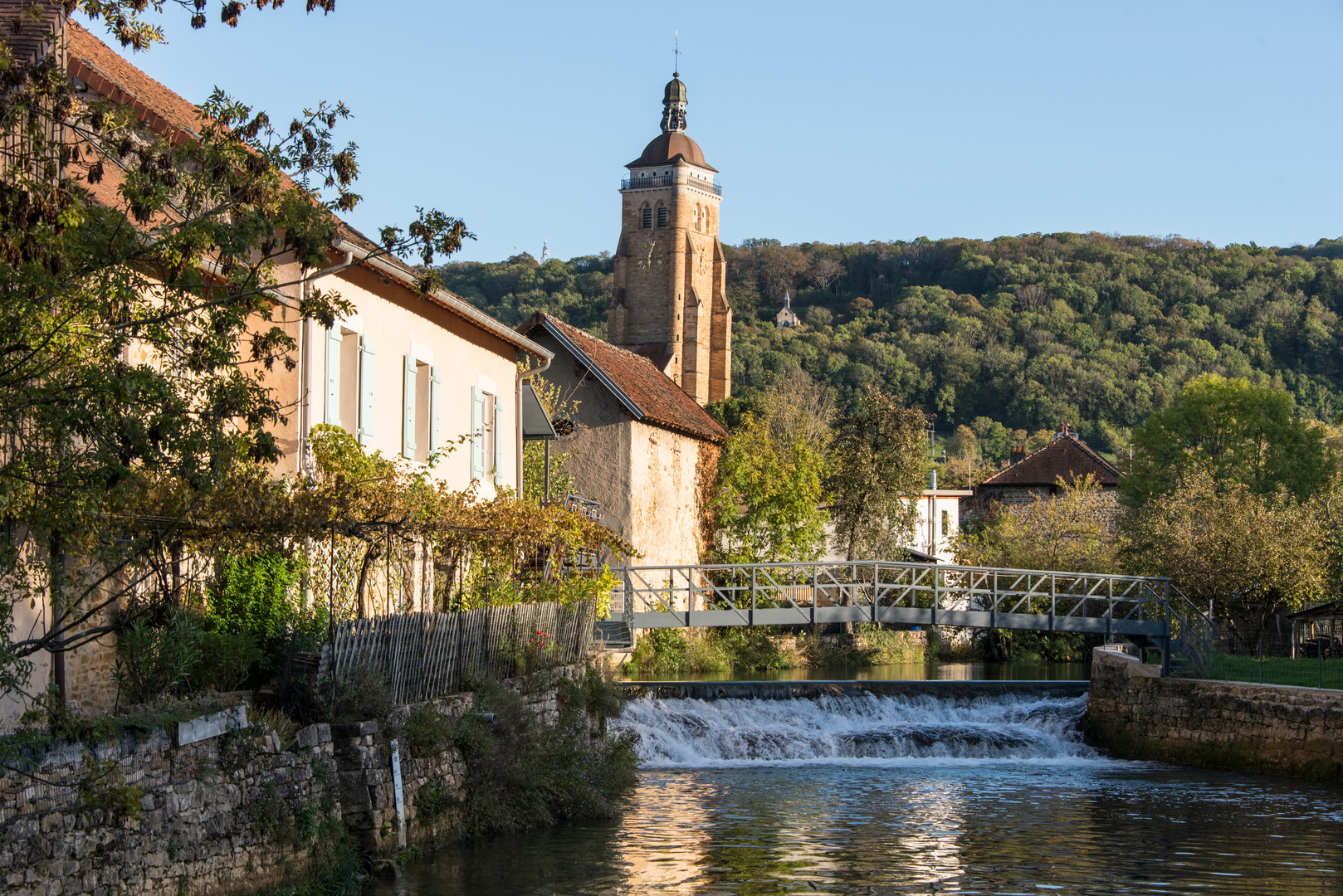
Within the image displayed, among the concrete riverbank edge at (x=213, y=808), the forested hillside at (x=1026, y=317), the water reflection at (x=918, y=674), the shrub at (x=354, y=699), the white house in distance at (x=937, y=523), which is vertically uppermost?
the forested hillside at (x=1026, y=317)

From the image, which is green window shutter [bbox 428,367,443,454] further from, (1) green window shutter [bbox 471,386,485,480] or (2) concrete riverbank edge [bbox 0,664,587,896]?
(2) concrete riverbank edge [bbox 0,664,587,896]

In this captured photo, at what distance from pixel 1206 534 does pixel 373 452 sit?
2282 cm

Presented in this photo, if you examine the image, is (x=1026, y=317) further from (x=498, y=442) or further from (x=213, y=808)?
(x=213, y=808)

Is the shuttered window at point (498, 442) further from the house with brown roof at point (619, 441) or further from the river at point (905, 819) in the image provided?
the house with brown roof at point (619, 441)

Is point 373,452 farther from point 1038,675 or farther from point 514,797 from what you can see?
point 1038,675

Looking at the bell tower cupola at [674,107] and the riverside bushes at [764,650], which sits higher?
the bell tower cupola at [674,107]

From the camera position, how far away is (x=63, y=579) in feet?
22.3

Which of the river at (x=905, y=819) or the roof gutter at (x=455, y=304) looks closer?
the river at (x=905, y=819)

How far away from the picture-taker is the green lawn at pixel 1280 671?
21.9m

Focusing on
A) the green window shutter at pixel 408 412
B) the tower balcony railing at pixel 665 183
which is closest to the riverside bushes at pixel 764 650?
the green window shutter at pixel 408 412

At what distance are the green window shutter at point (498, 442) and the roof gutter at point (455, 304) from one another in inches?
42.4

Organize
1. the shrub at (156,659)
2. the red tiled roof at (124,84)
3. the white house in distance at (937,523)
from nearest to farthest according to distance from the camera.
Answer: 1. the shrub at (156,659)
2. the red tiled roof at (124,84)
3. the white house in distance at (937,523)

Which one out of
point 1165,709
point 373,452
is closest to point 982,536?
point 1165,709

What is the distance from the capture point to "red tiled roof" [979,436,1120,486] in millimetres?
60500
